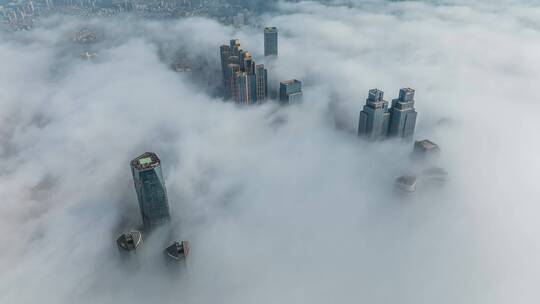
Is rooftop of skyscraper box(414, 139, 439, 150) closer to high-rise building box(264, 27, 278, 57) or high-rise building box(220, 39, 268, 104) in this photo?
high-rise building box(220, 39, 268, 104)

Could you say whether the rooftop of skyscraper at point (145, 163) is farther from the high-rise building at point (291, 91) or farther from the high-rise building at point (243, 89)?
the high-rise building at point (291, 91)

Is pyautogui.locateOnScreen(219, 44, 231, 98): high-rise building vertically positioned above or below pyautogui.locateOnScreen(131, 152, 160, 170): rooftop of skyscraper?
above

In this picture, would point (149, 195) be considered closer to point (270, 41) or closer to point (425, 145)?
point (425, 145)

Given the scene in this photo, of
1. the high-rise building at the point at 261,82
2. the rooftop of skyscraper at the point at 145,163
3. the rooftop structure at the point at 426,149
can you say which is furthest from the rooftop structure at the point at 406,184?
the rooftop of skyscraper at the point at 145,163

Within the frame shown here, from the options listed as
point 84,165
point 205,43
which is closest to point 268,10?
point 205,43

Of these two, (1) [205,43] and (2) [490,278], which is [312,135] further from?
(1) [205,43]

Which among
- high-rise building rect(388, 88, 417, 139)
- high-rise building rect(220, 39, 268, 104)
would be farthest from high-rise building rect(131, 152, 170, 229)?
high-rise building rect(388, 88, 417, 139)

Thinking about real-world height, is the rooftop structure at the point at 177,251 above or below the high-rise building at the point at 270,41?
below
